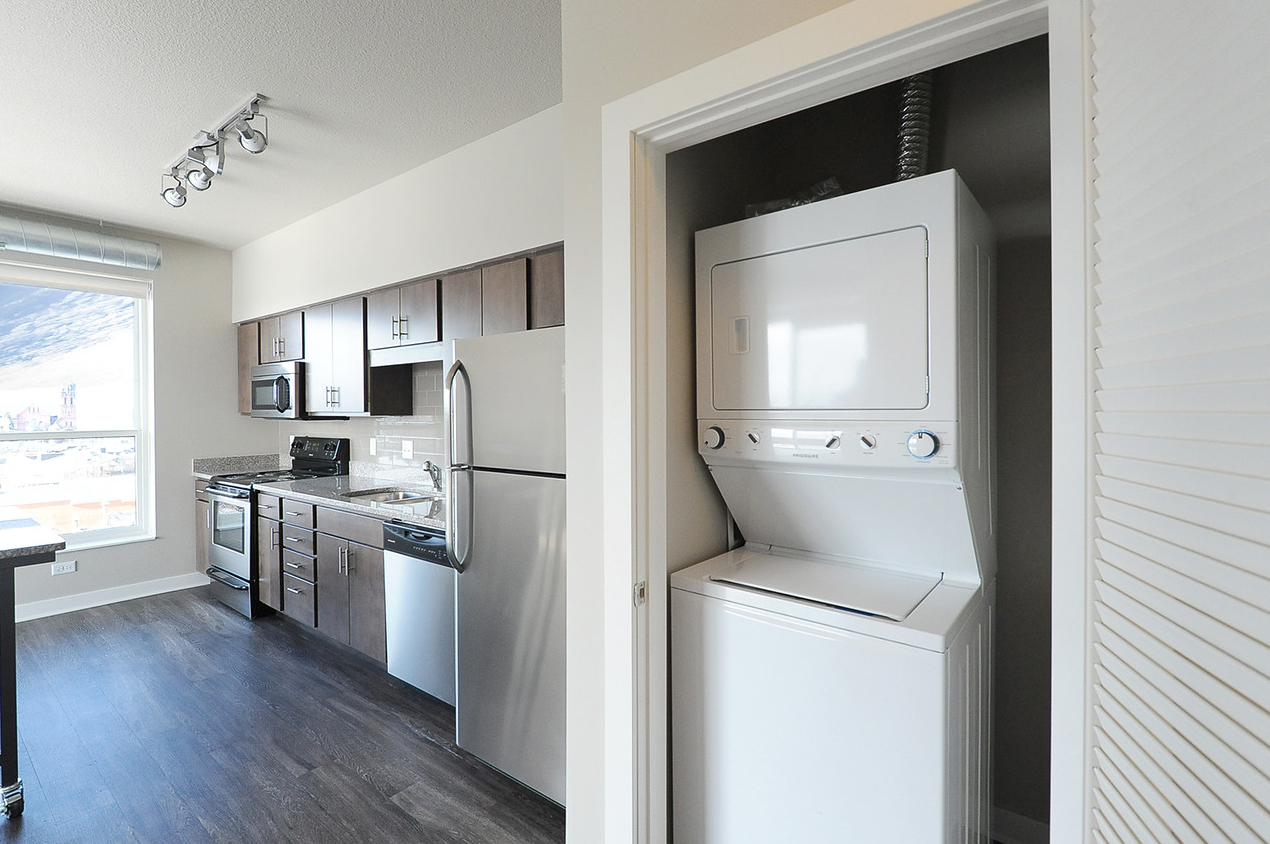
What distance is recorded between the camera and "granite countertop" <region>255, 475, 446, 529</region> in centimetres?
280

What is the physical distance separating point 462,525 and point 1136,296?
2.10 m

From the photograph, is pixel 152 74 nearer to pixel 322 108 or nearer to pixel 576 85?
pixel 322 108

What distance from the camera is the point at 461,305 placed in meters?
3.04

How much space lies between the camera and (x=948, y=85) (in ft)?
6.37

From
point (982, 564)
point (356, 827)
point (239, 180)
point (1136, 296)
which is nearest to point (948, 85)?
point (982, 564)

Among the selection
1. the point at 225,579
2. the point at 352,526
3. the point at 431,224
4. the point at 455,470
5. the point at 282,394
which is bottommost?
the point at 225,579

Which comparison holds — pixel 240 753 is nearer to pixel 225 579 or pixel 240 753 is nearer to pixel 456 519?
pixel 456 519

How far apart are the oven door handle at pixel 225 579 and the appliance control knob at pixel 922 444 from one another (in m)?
4.17

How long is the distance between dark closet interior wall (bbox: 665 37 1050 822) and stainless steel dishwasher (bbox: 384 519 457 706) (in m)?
1.35

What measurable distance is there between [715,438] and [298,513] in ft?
9.61

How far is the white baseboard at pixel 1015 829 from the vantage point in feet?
6.00

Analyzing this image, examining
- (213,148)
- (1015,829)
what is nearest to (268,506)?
(213,148)

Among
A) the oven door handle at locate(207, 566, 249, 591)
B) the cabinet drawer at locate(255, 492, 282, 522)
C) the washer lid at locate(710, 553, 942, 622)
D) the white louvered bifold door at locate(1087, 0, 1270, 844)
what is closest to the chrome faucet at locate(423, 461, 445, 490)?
the cabinet drawer at locate(255, 492, 282, 522)

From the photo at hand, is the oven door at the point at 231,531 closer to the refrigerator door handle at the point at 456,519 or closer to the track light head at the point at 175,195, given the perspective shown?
the track light head at the point at 175,195
